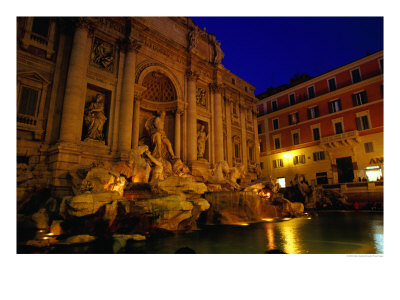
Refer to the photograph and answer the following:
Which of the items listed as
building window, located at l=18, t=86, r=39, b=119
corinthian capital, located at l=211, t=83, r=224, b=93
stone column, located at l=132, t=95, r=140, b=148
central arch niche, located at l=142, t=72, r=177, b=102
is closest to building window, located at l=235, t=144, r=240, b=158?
corinthian capital, located at l=211, t=83, r=224, b=93

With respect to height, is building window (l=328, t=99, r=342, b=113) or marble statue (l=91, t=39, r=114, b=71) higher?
building window (l=328, t=99, r=342, b=113)

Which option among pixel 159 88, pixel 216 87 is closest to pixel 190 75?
pixel 159 88

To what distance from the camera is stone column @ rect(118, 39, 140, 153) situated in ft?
33.7

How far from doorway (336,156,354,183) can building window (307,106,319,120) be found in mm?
4662

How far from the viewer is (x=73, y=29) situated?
989 centimetres

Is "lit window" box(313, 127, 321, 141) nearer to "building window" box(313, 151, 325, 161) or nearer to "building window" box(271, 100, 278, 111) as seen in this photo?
"building window" box(313, 151, 325, 161)

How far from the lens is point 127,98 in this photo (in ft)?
35.3

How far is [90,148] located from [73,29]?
5116mm


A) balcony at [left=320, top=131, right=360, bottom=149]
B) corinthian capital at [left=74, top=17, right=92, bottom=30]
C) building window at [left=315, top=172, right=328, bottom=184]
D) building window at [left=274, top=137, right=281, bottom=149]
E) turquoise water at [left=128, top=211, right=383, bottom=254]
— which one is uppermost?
corinthian capital at [left=74, top=17, right=92, bottom=30]

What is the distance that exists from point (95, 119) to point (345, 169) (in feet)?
61.6

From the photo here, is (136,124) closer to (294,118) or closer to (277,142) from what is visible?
(277,142)
